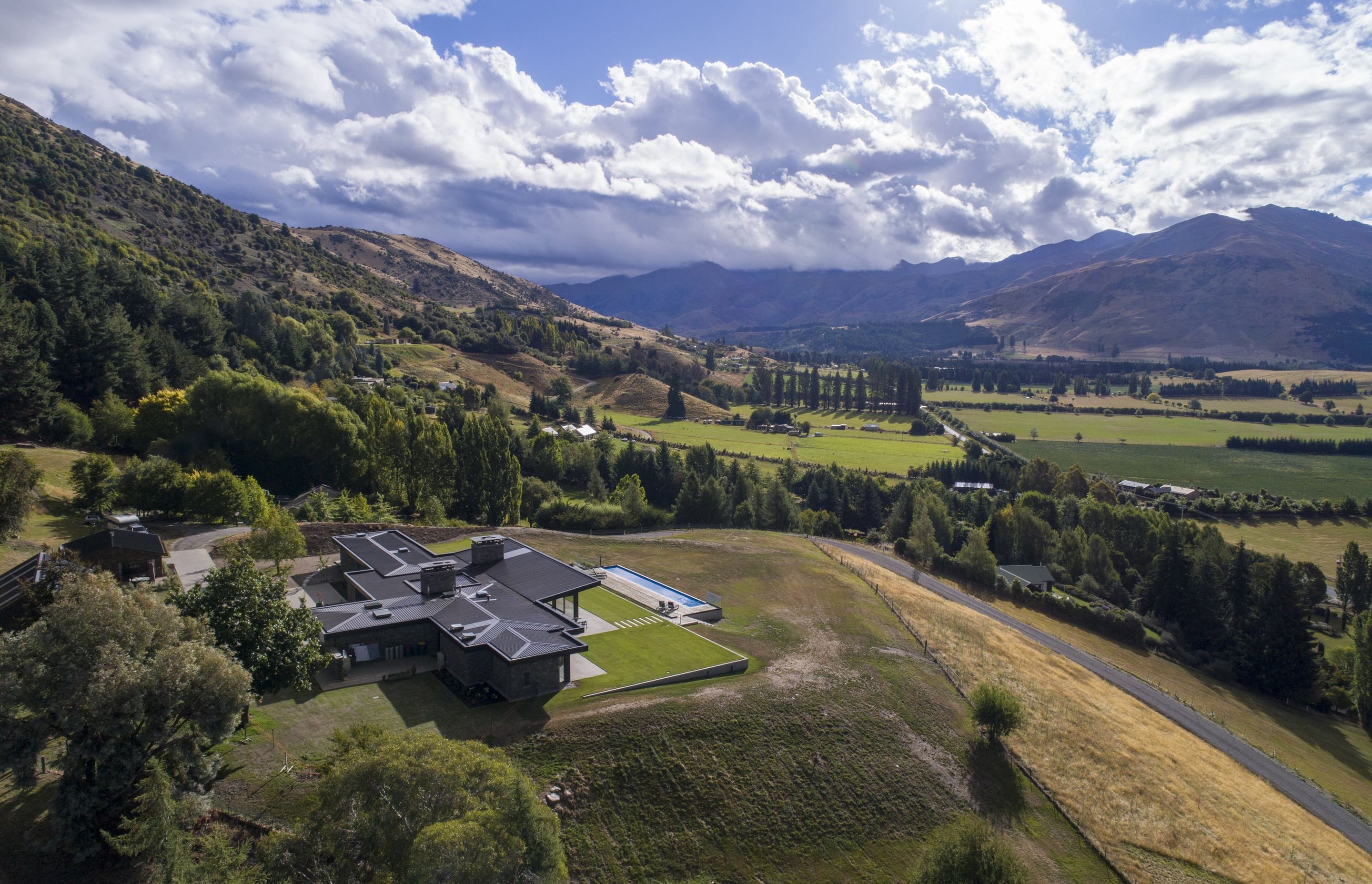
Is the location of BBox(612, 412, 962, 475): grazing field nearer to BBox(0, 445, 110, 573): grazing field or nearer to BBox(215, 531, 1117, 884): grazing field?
BBox(0, 445, 110, 573): grazing field

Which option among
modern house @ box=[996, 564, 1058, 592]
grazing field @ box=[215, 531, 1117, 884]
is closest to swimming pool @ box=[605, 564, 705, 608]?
grazing field @ box=[215, 531, 1117, 884]

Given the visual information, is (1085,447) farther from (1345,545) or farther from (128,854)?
(128,854)

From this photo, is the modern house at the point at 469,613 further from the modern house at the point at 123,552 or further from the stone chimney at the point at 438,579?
the modern house at the point at 123,552

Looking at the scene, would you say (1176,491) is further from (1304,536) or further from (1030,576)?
(1030,576)

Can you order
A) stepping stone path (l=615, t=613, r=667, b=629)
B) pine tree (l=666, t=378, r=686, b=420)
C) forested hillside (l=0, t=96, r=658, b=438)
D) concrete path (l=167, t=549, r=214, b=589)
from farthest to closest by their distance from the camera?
1. pine tree (l=666, t=378, r=686, b=420)
2. forested hillside (l=0, t=96, r=658, b=438)
3. stepping stone path (l=615, t=613, r=667, b=629)
4. concrete path (l=167, t=549, r=214, b=589)

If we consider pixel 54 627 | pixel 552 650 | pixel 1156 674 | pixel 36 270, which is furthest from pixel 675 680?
pixel 36 270

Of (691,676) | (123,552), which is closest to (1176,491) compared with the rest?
(691,676)

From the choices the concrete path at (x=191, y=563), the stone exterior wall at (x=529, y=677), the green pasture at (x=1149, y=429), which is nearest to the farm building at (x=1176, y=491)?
the green pasture at (x=1149, y=429)
